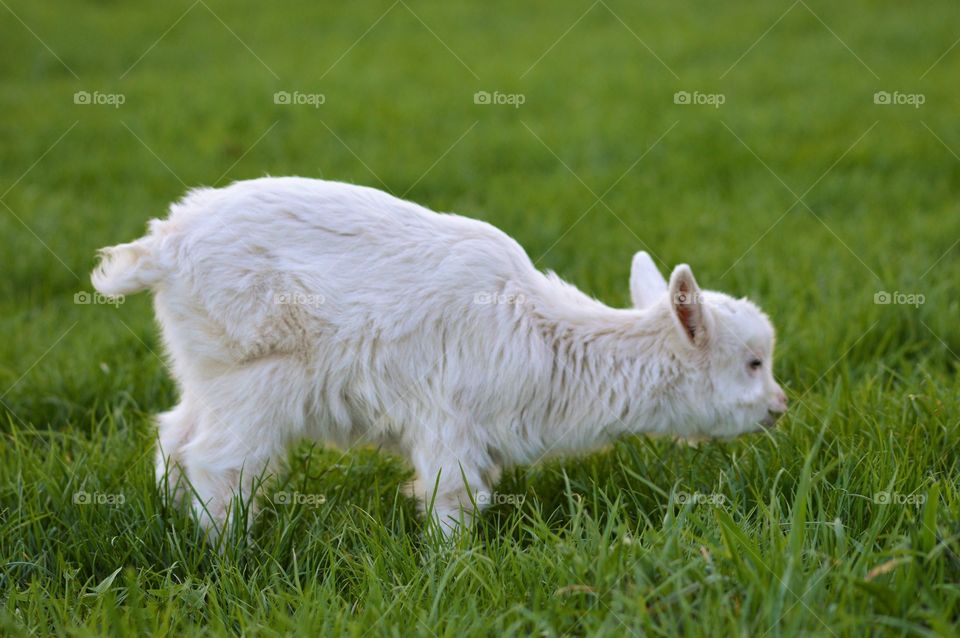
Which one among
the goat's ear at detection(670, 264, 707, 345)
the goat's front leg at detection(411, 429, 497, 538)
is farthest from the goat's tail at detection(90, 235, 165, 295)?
the goat's ear at detection(670, 264, 707, 345)

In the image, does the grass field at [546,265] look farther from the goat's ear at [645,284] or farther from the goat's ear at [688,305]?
the goat's ear at [645,284]

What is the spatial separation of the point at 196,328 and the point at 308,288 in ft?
1.51

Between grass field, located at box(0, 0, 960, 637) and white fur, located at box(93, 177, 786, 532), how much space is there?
0.24 metres

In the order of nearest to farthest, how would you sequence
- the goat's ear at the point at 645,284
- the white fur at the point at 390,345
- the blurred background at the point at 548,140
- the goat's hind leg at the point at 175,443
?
the white fur at the point at 390,345
the goat's hind leg at the point at 175,443
the goat's ear at the point at 645,284
the blurred background at the point at 548,140

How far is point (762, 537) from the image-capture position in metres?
3.04

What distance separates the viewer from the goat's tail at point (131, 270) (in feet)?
12.3

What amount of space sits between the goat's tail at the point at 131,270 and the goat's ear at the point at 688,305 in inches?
77.7

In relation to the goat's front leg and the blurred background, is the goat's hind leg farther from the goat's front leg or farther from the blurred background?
the blurred background

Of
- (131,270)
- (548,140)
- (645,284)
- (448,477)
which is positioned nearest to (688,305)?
(645,284)

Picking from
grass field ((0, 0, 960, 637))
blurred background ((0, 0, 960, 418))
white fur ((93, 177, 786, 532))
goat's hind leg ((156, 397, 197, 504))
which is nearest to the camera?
grass field ((0, 0, 960, 637))

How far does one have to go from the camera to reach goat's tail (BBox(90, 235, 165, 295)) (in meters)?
3.75

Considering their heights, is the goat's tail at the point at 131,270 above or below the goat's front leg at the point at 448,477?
above

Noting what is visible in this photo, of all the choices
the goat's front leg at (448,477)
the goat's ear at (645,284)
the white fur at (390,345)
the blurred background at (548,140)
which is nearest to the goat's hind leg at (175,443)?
the white fur at (390,345)

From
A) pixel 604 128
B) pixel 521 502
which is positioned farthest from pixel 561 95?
pixel 521 502
